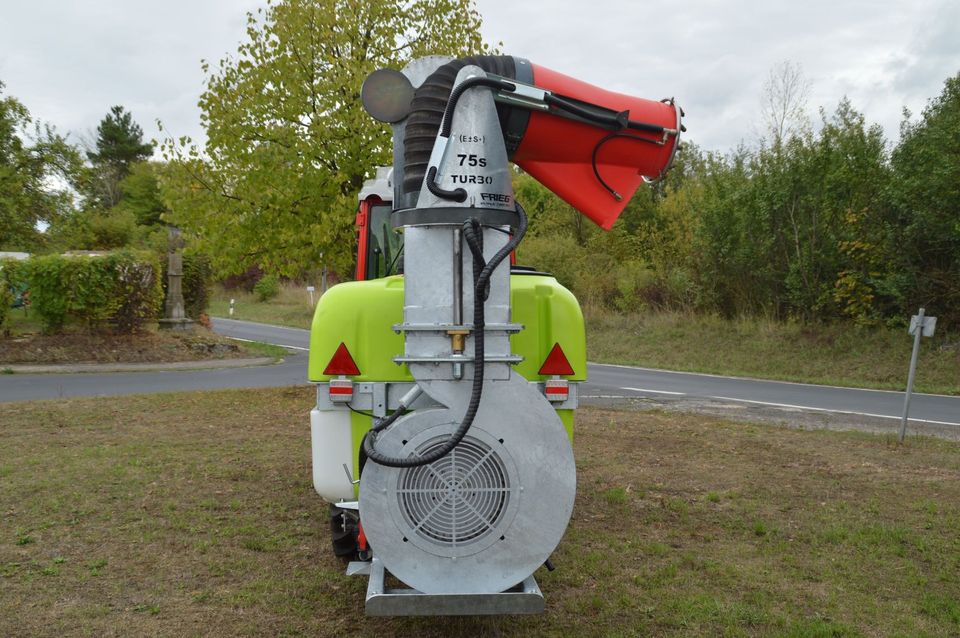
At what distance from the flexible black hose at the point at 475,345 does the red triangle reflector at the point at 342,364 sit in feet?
2.62

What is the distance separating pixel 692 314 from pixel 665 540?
2102cm

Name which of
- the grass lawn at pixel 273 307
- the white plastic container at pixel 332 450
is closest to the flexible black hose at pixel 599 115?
the white plastic container at pixel 332 450

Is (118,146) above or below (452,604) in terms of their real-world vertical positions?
above

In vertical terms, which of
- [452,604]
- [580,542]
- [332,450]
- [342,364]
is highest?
[342,364]

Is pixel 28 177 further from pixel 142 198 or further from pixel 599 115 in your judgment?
pixel 142 198

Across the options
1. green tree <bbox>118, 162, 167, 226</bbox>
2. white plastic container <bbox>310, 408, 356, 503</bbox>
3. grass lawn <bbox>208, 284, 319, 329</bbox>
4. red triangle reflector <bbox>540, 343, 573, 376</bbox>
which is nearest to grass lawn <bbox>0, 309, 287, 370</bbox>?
grass lawn <bbox>208, 284, 319, 329</bbox>

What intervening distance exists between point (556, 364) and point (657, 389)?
1284 centimetres

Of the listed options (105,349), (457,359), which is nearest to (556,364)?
(457,359)

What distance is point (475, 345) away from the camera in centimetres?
373

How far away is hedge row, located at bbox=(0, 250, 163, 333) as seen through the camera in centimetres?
1969

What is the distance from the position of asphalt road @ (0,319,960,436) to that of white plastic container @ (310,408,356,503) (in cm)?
1083

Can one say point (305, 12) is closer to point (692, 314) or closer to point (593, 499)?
point (593, 499)

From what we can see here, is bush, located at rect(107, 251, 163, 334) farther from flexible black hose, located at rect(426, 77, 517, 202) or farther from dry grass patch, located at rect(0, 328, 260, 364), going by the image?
flexible black hose, located at rect(426, 77, 517, 202)

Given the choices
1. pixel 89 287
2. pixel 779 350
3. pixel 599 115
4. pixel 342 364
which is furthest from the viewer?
pixel 779 350
